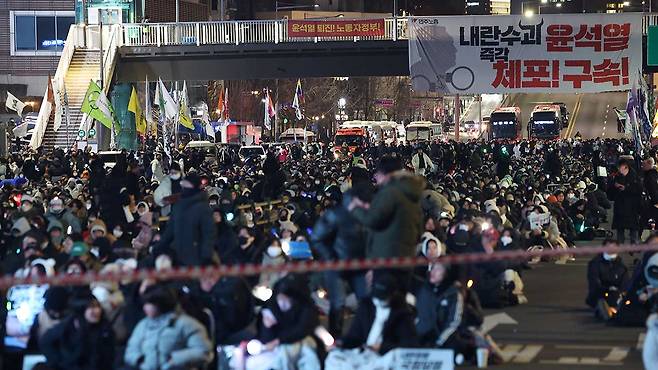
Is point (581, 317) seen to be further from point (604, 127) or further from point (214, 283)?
point (604, 127)

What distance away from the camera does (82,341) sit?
486 inches

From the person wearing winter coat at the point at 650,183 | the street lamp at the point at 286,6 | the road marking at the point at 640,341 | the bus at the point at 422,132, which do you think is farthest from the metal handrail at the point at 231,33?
the street lamp at the point at 286,6

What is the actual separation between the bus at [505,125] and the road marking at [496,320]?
227 ft

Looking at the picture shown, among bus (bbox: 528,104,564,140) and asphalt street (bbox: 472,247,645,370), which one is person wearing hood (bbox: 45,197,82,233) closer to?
asphalt street (bbox: 472,247,645,370)

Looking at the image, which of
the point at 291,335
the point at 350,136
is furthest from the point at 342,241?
the point at 350,136

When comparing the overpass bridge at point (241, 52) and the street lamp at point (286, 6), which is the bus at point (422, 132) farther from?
the street lamp at point (286, 6)

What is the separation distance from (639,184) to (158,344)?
44.1ft

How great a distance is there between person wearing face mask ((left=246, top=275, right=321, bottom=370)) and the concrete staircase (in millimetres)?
47058

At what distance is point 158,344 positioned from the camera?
11.8 metres

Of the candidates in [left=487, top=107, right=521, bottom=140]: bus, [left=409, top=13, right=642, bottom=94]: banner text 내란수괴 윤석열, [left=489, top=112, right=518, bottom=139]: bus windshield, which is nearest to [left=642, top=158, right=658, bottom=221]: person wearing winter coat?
[left=409, top=13, right=642, bottom=94]: banner text 내란수괴 윤석열

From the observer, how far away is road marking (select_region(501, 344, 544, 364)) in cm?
1473

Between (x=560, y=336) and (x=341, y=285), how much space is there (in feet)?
11.7

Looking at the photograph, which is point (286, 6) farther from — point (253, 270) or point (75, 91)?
point (253, 270)

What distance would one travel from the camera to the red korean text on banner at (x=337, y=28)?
49531mm
